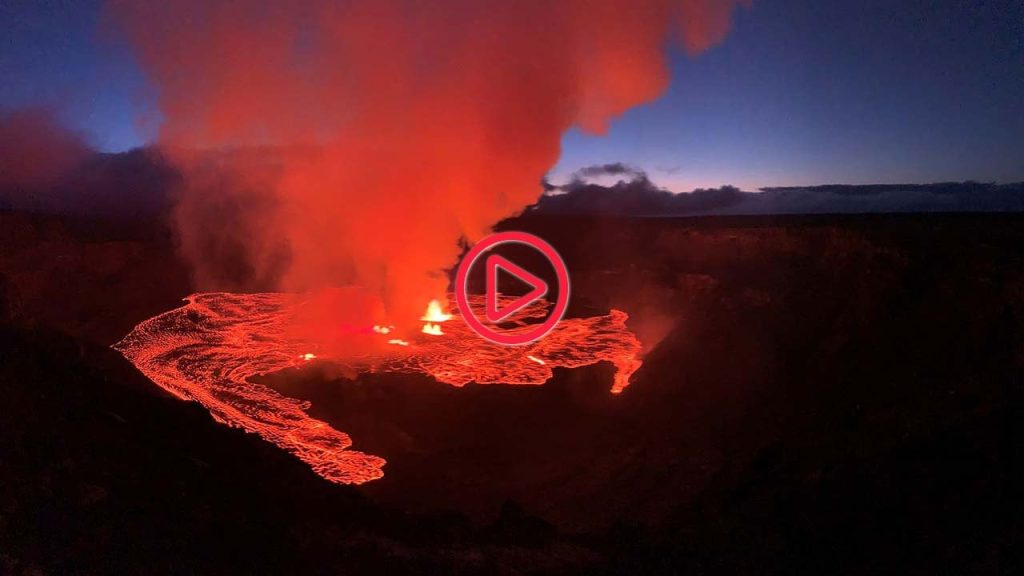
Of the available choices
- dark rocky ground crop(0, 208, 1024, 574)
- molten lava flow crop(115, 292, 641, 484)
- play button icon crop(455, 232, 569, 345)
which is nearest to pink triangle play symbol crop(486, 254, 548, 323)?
play button icon crop(455, 232, 569, 345)

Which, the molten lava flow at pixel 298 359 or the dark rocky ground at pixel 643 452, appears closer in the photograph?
the dark rocky ground at pixel 643 452

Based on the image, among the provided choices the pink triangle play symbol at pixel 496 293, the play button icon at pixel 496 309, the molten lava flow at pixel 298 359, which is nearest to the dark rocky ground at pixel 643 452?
the molten lava flow at pixel 298 359

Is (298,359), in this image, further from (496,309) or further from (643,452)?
(643,452)

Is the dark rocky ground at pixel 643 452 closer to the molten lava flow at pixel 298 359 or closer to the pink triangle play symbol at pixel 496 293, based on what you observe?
the molten lava flow at pixel 298 359

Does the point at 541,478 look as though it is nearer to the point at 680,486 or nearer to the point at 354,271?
the point at 680,486

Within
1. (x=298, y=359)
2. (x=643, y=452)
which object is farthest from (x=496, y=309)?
(x=643, y=452)

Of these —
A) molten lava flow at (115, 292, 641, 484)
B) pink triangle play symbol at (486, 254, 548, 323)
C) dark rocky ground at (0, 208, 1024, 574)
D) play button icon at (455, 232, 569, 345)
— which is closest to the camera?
dark rocky ground at (0, 208, 1024, 574)

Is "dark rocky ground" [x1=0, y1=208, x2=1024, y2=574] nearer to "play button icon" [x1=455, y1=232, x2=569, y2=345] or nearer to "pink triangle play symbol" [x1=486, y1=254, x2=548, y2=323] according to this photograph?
"play button icon" [x1=455, y1=232, x2=569, y2=345]
